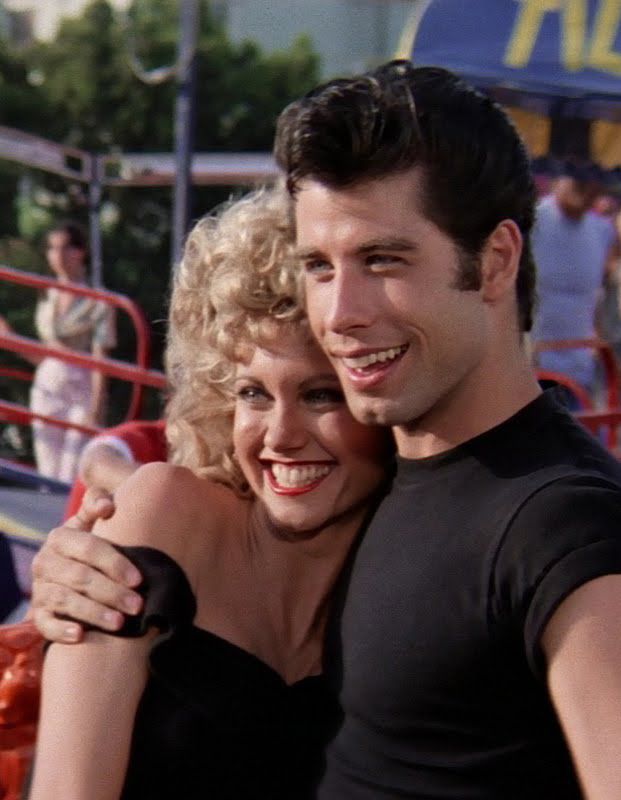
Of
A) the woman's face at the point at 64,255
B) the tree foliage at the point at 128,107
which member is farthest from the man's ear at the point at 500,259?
the tree foliage at the point at 128,107

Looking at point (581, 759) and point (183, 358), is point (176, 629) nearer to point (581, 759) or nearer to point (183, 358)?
point (183, 358)

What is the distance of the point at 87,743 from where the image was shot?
2.19m

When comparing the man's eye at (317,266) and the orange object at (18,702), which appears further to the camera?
the orange object at (18,702)

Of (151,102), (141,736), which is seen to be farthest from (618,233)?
(151,102)

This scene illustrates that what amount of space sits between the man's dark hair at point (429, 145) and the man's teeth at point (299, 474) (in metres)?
0.45

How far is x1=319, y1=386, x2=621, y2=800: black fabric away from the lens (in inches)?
74.6

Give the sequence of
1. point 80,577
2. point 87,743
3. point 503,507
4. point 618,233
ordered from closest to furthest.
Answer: point 503,507
point 87,743
point 80,577
point 618,233

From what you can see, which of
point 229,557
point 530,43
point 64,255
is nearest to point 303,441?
point 229,557

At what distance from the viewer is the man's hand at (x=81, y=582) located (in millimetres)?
2277

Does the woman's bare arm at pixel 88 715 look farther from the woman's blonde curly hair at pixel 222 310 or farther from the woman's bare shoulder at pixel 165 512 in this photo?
the woman's blonde curly hair at pixel 222 310

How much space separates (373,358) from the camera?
2.10 meters

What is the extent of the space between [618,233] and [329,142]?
527 cm

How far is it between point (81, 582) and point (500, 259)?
781 millimetres

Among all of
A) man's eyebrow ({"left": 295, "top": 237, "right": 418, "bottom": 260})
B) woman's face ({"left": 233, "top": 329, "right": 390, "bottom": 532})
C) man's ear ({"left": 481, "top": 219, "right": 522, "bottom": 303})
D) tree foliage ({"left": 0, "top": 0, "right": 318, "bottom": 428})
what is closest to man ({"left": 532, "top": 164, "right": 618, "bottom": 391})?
woman's face ({"left": 233, "top": 329, "right": 390, "bottom": 532})
